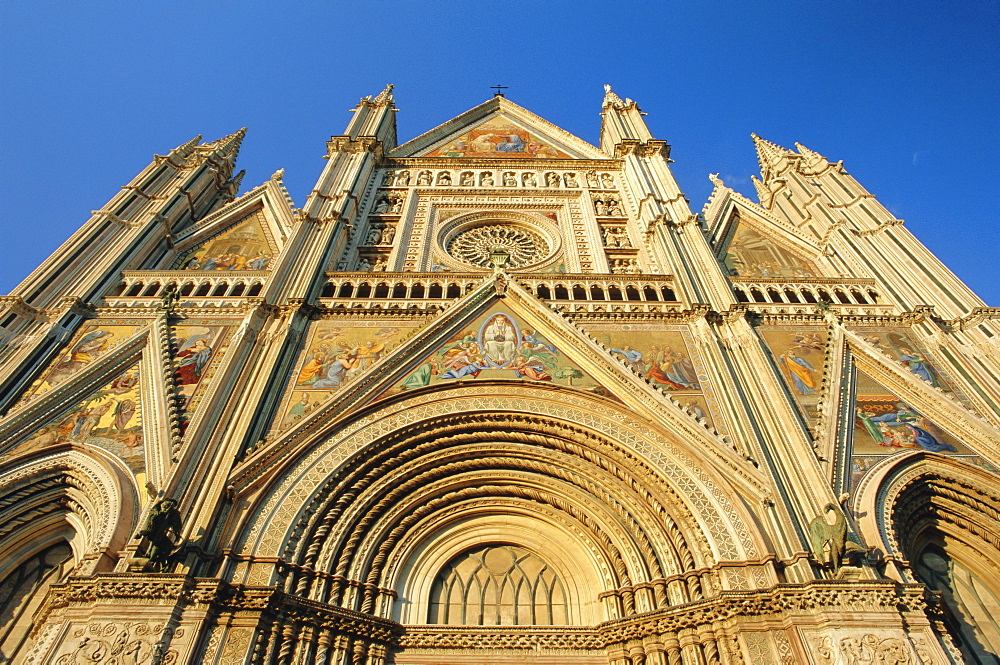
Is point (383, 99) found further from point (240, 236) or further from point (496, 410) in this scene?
point (496, 410)

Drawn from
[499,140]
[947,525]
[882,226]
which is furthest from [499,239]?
[947,525]

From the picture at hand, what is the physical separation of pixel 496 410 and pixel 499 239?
778 centimetres

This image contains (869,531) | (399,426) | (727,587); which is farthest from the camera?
(399,426)

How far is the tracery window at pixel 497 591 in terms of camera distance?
8.52 meters

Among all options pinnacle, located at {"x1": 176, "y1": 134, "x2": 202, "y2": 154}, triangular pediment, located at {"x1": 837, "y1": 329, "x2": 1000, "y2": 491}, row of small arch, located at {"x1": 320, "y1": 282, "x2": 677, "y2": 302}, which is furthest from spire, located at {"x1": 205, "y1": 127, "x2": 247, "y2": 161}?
triangular pediment, located at {"x1": 837, "y1": 329, "x2": 1000, "y2": 491}

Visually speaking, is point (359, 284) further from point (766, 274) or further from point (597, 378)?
point (766, 274)

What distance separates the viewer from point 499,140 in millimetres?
21234

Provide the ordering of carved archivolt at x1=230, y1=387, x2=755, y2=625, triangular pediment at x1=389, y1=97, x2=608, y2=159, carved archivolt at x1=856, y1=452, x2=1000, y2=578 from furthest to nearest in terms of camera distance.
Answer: triangular pediment at x1=389, y1=97, x2=608, y2=159, carved archivolt at x1=856, y1=452, x2=1000, y2=578, carved archivolt at x1=230, y1=387, x2=755, y2=625

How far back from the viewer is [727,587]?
23.2 ft

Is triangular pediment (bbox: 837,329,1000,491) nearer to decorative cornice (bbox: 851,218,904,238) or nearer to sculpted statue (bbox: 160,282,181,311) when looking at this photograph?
decorative cornice (bbox: 851,218,904,238)

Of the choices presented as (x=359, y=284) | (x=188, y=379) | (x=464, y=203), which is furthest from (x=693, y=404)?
(x=464, y=203)

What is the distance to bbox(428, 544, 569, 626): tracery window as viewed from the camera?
8516mm

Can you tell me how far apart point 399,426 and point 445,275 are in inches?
178

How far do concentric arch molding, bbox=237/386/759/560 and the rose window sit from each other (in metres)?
5.92
